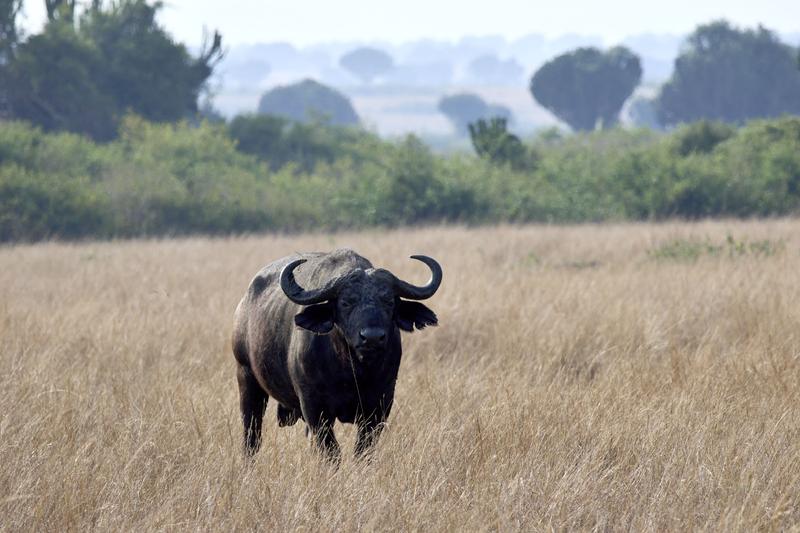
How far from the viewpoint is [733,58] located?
281ft

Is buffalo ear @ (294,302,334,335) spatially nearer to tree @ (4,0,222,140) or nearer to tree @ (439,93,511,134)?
tree @ (4,0,222,140)

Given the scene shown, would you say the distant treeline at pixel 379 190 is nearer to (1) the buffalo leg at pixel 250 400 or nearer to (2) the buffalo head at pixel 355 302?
(1) the buffalo leg at pixel 250 400

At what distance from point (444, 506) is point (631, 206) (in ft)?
88.8

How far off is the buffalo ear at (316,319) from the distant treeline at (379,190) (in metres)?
23.1

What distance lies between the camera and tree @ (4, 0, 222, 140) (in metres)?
41.6

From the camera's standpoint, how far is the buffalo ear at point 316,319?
5484 mm

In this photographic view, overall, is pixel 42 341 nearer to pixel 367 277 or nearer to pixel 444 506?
pixel 367 277

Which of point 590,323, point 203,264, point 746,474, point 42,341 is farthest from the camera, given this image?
point 203,264

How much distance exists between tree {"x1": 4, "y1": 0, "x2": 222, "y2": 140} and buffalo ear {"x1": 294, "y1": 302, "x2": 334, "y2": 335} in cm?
3814

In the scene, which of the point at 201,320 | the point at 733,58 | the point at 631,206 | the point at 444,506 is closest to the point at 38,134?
the point at 631,206

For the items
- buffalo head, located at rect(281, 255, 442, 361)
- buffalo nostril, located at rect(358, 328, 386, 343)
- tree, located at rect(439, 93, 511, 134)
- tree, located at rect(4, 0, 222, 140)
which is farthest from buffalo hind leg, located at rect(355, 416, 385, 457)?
tree, located at rect(439, 93, 511, 134)

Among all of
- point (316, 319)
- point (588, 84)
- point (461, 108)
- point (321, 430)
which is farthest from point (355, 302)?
point (461, 108)

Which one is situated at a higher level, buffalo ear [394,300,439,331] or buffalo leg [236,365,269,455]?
buffalo ear [394,300,439,331]

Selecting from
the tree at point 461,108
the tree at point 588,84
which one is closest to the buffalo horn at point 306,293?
the tree at point 588,84
